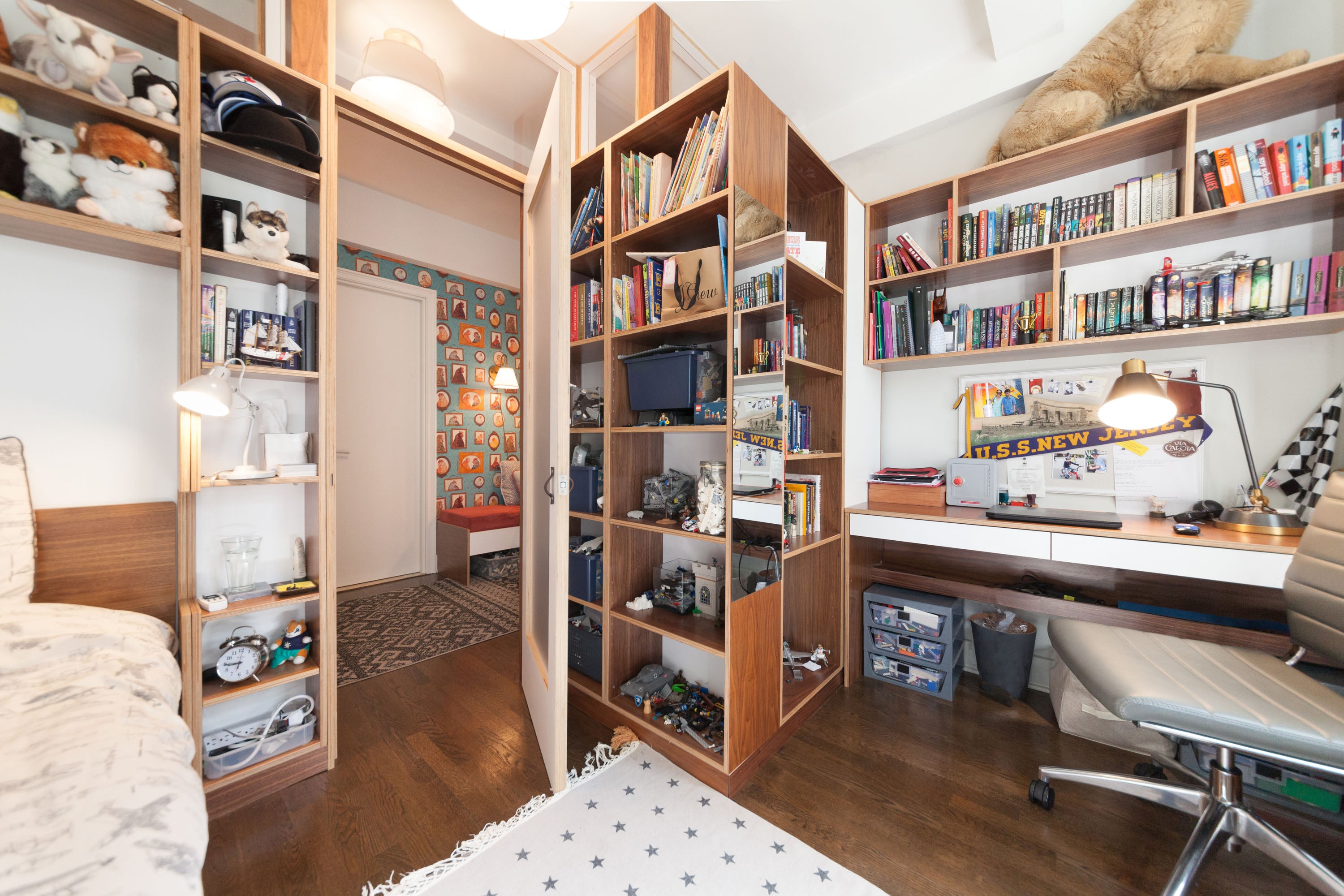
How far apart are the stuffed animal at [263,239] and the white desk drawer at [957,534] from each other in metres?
2.37

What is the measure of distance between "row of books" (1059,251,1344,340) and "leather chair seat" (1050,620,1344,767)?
1101 millimetres

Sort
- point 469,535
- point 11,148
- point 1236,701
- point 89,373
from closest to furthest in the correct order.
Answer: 1. point 1236,701
2. point 11,148
3. point 89,373
4. point 469,535

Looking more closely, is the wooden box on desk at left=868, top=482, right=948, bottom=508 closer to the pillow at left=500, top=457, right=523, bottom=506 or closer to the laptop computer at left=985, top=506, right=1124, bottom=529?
the laptop computer at left=985, top=506, right=1124, bottom=529

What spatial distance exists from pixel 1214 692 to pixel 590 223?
7.94ft

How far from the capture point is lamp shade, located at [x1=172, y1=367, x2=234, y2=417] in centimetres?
134

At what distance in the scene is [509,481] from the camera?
176 inches

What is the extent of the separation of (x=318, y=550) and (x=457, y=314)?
3064mm

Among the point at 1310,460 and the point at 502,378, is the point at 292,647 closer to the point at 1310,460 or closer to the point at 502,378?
the point at 502,378

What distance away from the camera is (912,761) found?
1703 millimetres

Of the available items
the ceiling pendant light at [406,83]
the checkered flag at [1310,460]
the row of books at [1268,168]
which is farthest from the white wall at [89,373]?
the checkered flag at [1310,460]

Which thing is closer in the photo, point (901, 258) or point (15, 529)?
point (15, 529)

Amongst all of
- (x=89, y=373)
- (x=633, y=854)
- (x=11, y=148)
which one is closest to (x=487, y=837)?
(x=633, y=854)

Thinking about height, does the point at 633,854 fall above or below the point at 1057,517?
below

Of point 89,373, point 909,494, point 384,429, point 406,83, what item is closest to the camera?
point 89,373
